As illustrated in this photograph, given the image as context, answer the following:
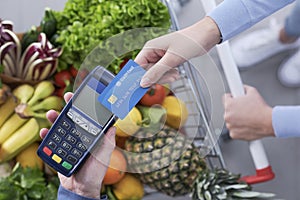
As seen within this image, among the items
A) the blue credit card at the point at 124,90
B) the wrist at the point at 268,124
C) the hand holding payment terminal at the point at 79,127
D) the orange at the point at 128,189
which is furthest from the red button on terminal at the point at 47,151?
the wrist at the point at 268,124

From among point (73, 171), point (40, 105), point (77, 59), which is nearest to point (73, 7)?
point (77, 59)

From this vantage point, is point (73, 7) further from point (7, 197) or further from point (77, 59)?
point (7, 197)

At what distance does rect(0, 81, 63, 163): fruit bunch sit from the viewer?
113 centimetres

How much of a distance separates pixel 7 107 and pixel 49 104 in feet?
0.29

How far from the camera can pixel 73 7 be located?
1.16 meters

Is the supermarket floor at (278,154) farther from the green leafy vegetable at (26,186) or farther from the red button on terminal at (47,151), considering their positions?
the red button on terminal at (47,151)

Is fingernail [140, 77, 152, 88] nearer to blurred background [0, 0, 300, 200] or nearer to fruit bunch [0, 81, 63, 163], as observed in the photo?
fruit bunch [0, 81, 63, 163]

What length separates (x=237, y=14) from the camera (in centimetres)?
75

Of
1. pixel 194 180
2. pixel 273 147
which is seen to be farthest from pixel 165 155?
pixel 273 147

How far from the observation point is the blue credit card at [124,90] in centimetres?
63

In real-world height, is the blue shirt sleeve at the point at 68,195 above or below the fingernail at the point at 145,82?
below

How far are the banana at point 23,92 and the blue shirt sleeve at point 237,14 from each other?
0.54 metres

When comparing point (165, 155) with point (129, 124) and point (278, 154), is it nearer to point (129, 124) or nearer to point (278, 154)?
point (129, 124)

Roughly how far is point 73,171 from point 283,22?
889mm
